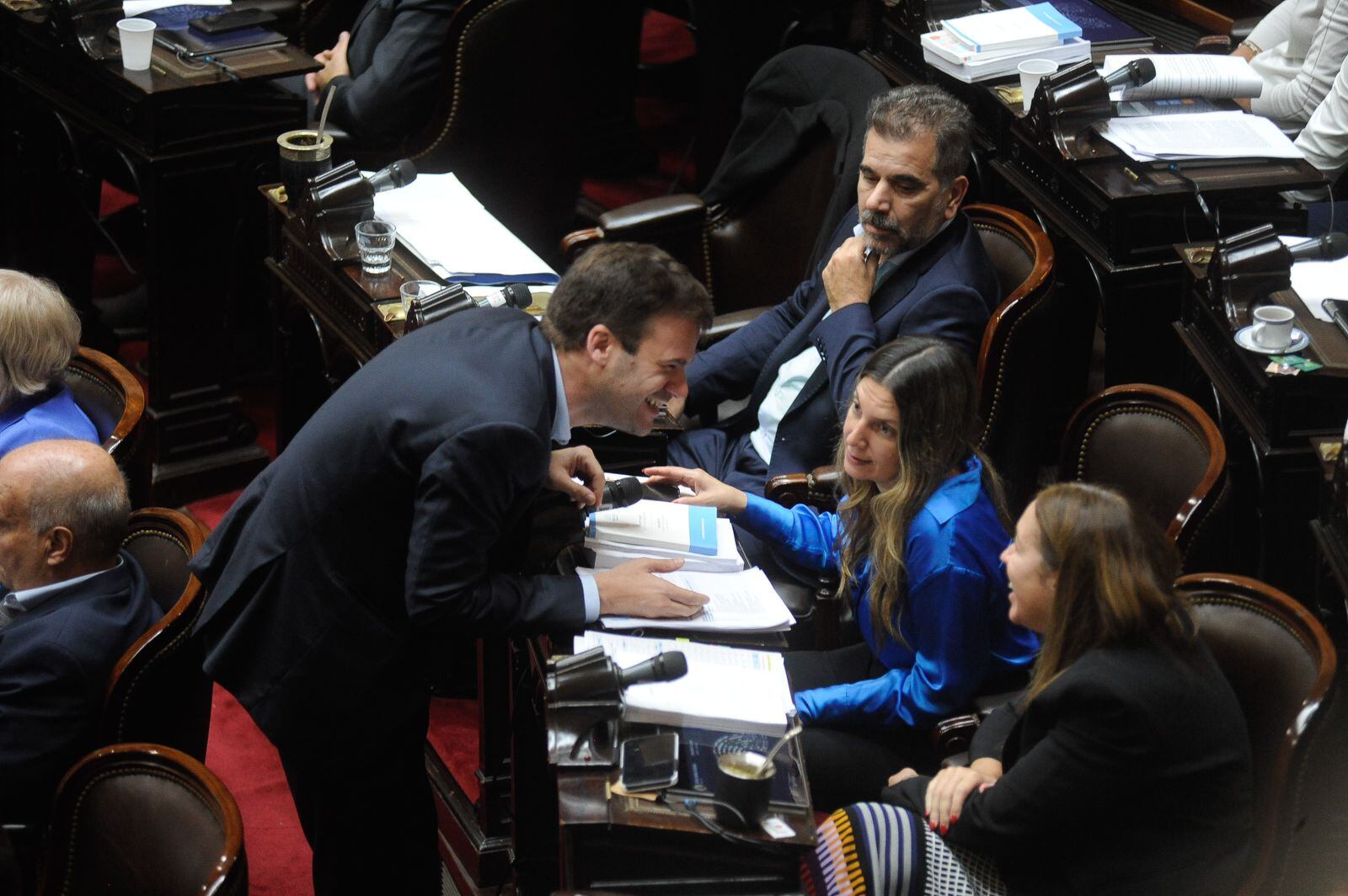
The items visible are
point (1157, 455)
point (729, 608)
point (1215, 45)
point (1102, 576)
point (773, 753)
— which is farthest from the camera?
Result: point (1215, 45)

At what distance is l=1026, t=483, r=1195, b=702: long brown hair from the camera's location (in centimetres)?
206

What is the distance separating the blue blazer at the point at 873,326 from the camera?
3014 mm

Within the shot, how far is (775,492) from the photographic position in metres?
2.98

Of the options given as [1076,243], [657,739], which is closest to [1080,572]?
[657,739]

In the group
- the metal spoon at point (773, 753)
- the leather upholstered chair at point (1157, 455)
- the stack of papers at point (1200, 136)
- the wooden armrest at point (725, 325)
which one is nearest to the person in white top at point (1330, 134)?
the stack of papers at point (1200, 136)

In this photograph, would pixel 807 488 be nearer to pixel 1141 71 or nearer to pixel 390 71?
pixel 1141 71

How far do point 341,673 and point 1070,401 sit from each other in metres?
2.29

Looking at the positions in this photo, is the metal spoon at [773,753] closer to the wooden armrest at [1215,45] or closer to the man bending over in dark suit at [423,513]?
the man bending over in dark suit at [423,513]

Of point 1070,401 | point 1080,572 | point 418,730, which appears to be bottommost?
point 1070,401

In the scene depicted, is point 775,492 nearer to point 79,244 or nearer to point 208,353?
point 208,353

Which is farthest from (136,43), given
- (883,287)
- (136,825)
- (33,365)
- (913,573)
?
(913,573)

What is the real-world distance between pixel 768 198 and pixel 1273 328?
56.5 inches

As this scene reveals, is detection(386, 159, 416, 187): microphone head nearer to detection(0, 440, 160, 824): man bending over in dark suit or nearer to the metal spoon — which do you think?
detection(0, 440, 160, 824): man bending over in dark suit

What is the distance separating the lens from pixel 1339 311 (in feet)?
9.34
